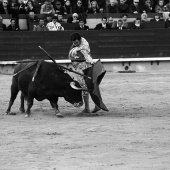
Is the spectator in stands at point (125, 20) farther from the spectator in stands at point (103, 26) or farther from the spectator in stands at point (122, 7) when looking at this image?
the spectator in stands at point (103, 26)

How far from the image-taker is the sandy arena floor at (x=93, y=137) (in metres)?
7.05

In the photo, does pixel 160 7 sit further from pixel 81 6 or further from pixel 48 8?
pixel 48 8

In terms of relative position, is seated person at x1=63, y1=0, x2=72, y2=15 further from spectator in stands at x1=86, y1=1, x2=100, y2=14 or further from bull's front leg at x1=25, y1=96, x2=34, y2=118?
bull's front leg at x1=25, y1=96, x2=34, y2=118

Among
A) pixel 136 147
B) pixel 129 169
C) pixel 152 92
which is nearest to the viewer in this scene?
pixel 129 169

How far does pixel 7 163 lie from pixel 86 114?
147 inches

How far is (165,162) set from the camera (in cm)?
698

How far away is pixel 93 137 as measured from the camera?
28.1ft

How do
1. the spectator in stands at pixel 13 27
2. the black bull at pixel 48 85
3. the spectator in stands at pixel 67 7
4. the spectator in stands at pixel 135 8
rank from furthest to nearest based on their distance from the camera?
the spectator in stands at pixel 135 8 → the spectator in stands at pixel 13 27 → the spectator in stands at pixel 67 7 → the black bull at pixel 48 85

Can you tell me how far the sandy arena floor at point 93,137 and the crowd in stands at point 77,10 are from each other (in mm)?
3926

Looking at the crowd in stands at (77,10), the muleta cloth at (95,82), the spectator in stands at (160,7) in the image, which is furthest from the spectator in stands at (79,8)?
the muleta cloth at (95,82)

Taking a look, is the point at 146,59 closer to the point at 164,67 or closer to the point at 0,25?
the point at 164,67

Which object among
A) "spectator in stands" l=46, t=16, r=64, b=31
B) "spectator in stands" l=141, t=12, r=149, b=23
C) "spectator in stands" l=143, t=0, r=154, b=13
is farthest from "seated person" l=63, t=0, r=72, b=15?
"spectator in stands" l=143, t=0, r=154, b=13

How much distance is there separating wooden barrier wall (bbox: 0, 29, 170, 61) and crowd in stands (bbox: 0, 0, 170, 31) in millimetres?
167

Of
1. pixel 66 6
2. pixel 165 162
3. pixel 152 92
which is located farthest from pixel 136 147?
pixel 66 6
